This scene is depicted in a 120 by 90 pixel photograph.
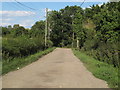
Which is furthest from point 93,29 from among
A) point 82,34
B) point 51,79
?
point 51,79

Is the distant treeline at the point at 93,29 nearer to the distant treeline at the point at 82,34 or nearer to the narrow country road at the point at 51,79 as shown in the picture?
the distant treeline at the point at 82,34

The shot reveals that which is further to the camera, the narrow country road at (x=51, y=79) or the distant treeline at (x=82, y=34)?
the distant treeline at (x=82, y=34)

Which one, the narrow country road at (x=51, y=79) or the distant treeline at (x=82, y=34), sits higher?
the distant treeline at (x=82, y=34)

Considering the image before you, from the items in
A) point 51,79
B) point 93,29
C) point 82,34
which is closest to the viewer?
point 51,79

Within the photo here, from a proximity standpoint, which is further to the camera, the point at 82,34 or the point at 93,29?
the point at 82,34

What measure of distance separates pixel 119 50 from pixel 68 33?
226 feet

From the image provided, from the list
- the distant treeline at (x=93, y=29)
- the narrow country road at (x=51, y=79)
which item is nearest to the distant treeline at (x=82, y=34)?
the distant treeline at (x=93, y=29)

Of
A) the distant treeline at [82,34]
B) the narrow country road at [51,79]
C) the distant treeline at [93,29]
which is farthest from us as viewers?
the distant treeline at [93,29]

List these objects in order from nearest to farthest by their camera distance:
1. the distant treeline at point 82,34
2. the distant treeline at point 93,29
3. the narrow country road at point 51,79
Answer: the narrow country road at point 51,79, the distant treeline at point 82,34, the distant treeline at point 93,29

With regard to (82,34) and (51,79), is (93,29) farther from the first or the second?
(51,79)

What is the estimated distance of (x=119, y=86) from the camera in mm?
7039

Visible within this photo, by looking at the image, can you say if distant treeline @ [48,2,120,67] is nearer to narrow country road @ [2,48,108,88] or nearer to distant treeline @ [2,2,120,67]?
distant treeline @ [2,2,120,67]

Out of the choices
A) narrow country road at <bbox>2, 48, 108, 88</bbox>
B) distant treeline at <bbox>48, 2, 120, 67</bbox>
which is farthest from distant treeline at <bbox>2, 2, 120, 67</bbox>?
narrow country road at <bbox>2, 48, 108, 88</bbox>

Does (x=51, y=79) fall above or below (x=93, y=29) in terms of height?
below
